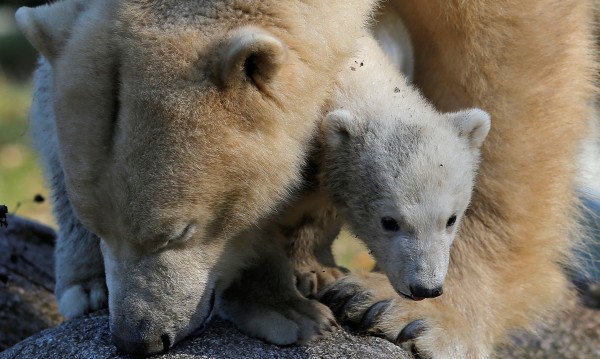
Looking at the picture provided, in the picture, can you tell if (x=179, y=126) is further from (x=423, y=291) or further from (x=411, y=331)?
(x=411, y=331)

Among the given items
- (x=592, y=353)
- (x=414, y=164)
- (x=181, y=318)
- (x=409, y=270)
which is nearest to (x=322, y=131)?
(x=414, y=164)

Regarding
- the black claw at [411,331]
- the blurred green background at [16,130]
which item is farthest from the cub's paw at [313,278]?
the blurred green background at [16,130]

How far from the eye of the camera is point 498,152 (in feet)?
11.7

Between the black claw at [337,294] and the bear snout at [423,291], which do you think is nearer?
the bear snout at [423,291]

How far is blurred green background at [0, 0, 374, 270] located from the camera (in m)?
6.73

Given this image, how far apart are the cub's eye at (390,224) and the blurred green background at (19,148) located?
5.92 feet

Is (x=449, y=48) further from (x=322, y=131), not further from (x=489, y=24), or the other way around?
(x=322, y=131)

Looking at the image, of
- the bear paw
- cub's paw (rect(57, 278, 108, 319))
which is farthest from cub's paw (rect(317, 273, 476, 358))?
cub's paw (rect(57, 278, 108, 319))

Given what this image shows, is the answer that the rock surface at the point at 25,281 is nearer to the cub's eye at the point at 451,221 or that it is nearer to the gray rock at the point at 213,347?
the gray rock at the point at 213,347

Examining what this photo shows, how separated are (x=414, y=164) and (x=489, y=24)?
0.92 m

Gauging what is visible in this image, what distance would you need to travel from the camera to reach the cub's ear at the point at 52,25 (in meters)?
3.00

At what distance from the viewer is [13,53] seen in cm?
1370

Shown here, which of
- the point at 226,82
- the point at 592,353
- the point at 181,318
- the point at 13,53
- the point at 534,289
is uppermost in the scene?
the point at 226,82

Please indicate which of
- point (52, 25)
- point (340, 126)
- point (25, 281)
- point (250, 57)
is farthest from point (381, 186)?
point (25, 281)
